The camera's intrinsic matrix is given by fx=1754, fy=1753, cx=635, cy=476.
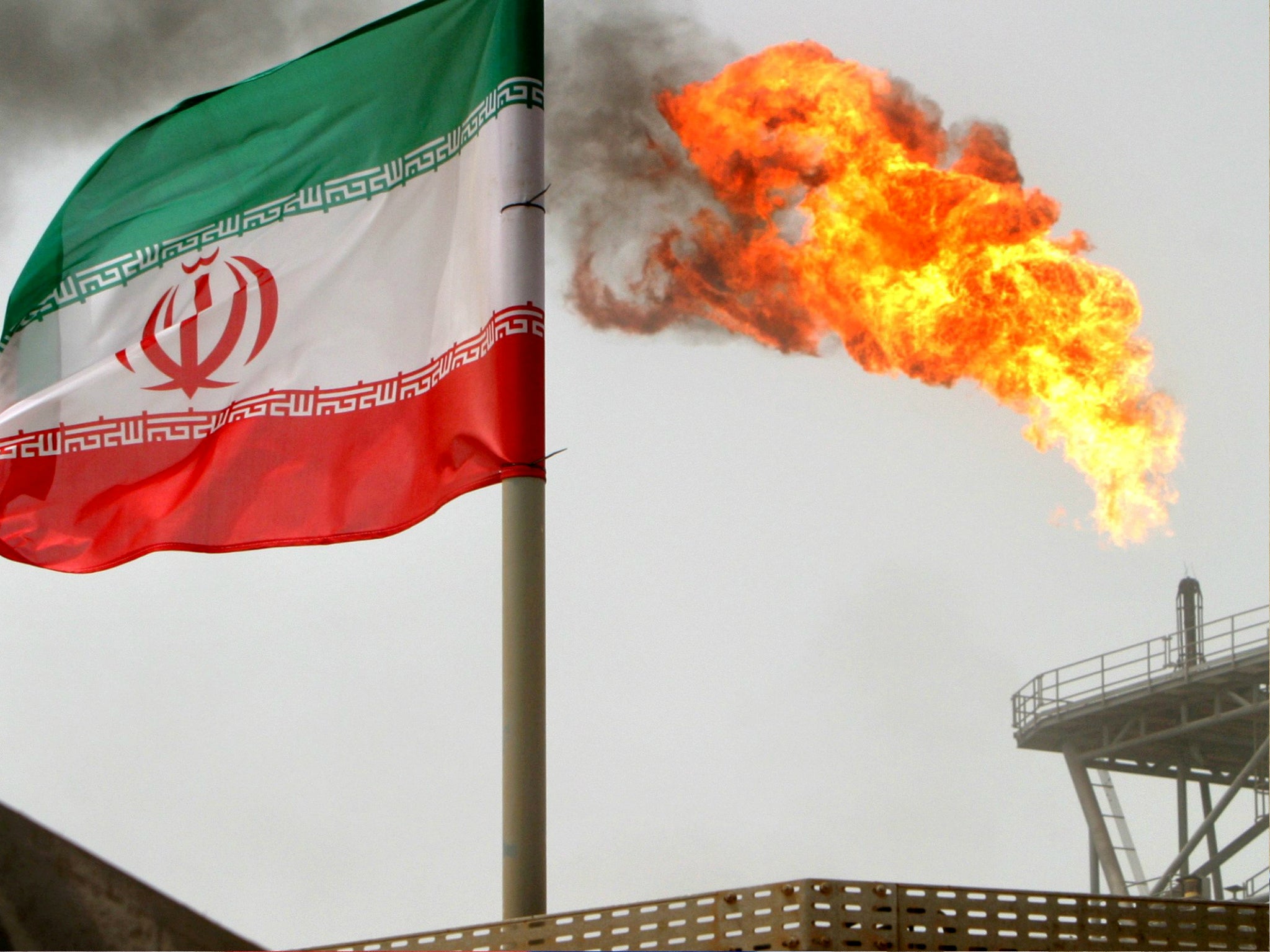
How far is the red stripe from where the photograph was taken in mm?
10930

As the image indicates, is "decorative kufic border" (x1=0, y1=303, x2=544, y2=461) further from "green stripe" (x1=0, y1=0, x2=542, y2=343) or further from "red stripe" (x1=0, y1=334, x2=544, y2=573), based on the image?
"green stripe" (x1=0, y1=0, x2=542, y2=343)

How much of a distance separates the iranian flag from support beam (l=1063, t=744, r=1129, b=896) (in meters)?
35.0

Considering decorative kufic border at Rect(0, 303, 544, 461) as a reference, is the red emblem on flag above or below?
above

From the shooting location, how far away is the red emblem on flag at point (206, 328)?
12.8 m

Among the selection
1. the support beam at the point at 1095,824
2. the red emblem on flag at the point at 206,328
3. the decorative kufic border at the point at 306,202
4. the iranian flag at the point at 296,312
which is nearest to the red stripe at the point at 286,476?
the iranian flag at the point at 296,312

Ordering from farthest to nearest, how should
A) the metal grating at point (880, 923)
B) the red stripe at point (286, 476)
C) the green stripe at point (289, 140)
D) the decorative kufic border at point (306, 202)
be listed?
the green stripe at point (289, 140) → the decorative kufic border at point (306, 202) → the red stripe at point (286, 476) → the metal grating at point (880, 923)

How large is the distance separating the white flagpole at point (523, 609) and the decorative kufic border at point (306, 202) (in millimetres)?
265

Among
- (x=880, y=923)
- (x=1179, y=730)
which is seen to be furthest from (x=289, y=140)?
(x=1179, y=730)

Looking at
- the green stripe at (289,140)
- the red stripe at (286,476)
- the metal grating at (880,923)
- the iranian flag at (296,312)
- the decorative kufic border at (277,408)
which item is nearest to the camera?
the metal grating at (880,923)

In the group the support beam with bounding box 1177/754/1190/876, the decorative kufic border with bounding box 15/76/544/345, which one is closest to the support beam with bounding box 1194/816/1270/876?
the support beam with bounding box 1177/754/1190/876

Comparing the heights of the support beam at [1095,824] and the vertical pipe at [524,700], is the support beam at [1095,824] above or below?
above

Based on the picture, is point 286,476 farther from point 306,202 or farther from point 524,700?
point 524,700

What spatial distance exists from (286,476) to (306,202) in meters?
2.12

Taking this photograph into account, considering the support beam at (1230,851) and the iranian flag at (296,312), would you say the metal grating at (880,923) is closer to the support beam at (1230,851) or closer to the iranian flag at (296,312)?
the iranian flag at (296,312)
